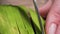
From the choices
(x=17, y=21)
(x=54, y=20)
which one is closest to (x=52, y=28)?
(x=54, y=20)

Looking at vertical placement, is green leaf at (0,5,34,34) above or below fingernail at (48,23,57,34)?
above

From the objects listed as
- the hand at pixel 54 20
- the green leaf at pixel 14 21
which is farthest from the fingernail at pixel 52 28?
the green leaf at pixel 14 21

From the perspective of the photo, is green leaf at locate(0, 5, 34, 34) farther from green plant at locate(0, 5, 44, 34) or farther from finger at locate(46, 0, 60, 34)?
finger at locate(46, 0, 60, 34)

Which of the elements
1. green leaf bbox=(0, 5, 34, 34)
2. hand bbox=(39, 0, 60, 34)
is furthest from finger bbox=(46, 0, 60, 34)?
green leaf bbox=(0, 5, 34, 34)

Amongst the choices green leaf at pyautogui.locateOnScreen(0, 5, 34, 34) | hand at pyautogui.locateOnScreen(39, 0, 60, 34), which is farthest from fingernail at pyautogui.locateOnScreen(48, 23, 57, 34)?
green leaf at pyautogui.locateOnScreen(0, 5, 34, 34)

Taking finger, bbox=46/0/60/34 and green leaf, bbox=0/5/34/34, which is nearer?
green leaf, bbox=0/5/34/34

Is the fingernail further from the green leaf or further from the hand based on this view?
the green leaf

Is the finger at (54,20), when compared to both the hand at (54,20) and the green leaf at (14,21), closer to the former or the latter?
the hand at (54,20)
